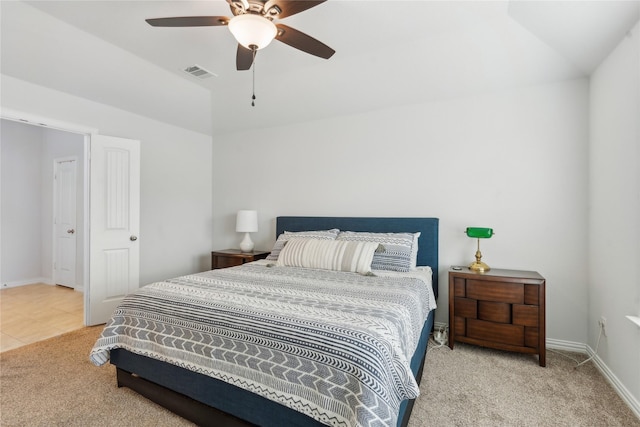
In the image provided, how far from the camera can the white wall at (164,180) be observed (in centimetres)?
330

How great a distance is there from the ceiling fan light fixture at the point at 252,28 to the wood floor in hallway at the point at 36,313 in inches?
136

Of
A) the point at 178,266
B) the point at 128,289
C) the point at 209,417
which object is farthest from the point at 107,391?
the point at 178,266

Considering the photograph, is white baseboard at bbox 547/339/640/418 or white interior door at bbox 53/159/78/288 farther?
white interior door at bbox 53/159/78/288

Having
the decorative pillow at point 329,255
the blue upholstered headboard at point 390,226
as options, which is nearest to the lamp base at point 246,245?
the blue upholstered headboard at point 390,226

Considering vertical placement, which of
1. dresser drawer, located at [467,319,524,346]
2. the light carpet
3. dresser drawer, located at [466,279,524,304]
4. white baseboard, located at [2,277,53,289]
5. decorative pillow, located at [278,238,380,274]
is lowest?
the light carpet

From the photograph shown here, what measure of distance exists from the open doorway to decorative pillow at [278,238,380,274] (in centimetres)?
372

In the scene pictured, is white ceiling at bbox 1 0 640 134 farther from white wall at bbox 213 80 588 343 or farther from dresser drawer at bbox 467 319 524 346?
dresser drawer at bbox 467 319 524 346

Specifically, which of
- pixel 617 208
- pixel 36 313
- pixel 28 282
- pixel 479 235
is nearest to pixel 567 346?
pixel 479 235

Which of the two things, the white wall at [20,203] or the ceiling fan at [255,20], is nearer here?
the ceiling fan at [255,20]

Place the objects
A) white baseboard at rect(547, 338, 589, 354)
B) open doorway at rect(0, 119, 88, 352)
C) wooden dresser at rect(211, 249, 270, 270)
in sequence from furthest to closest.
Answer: open doorway at rect(0, 119, 88, 352) < wooden dresser at rect(211, 249, 270, 270) < white baseboard at rect(547, 338, 589, 354)

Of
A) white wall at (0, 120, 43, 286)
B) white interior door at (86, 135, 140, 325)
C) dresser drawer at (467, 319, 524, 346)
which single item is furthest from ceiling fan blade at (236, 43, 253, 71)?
white wall at (0, 120, 43, 286)

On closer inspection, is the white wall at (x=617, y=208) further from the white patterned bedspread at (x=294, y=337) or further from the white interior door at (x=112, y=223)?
the white interior door at (x=112, y=223)

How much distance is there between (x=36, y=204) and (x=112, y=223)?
10.5ft

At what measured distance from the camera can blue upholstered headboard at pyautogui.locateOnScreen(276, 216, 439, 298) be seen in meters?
3.22
